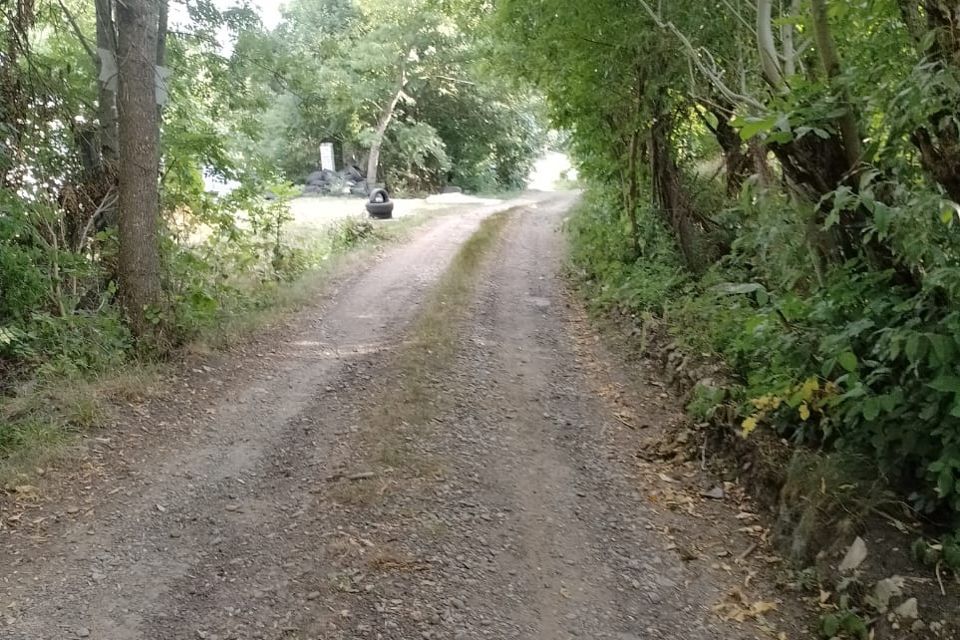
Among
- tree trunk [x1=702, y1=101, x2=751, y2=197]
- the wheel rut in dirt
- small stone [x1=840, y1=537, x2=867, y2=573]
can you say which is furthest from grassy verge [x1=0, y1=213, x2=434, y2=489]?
tree trunk [x1=702, y1=101, x2=751, y2=197]

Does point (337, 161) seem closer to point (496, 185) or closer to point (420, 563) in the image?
point (496, 185)

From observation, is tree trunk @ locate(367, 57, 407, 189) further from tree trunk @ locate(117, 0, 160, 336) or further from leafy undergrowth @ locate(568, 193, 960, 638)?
leafy undergrowth @ locate(568, 193, 960, 638)

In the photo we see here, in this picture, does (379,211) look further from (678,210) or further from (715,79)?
(715,79)

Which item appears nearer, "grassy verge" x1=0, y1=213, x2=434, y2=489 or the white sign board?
"grassy verge" x1=0, y1=213, x2=434, y2=489

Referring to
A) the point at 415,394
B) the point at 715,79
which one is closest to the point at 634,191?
the point at 715,79

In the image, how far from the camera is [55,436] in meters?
5.73

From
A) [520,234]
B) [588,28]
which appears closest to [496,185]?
[520,234]

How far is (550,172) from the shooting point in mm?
42031

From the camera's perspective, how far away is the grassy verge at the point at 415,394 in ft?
17.7

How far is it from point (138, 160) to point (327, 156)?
21184 mm

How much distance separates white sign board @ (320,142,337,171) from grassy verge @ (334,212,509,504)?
17.5 meters

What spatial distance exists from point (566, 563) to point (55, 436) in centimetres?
431

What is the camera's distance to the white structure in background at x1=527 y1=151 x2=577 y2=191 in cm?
3734

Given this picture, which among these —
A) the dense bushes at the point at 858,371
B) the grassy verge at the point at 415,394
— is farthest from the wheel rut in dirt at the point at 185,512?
the dense bushes at the point at 858,371
